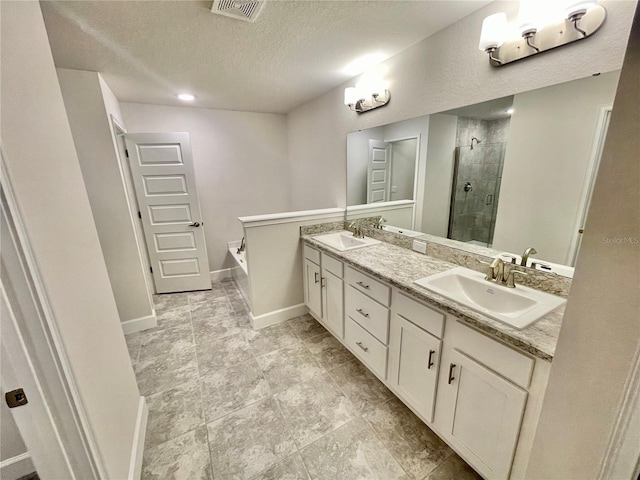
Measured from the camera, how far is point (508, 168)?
140cm

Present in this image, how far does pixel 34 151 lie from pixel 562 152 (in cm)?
210

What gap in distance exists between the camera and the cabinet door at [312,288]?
2.34 m

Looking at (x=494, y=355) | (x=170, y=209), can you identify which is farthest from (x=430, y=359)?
(x=170, y=209)

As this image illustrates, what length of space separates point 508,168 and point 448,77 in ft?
2.34

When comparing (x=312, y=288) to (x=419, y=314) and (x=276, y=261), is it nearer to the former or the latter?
(x=276, y=261)

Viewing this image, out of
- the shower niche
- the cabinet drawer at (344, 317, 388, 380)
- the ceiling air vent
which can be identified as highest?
the ceiling air vent

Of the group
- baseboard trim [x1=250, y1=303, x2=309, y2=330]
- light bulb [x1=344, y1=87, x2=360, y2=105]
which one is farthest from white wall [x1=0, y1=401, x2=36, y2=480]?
light bulb [x1=344, y1=87, x2=360, y2=105]

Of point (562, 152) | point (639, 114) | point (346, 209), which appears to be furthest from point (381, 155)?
point (639, 114)

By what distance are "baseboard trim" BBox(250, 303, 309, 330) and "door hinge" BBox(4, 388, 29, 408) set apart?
5.95 ft

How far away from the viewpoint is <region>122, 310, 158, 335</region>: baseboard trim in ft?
8.19

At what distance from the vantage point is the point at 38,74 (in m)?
0.89

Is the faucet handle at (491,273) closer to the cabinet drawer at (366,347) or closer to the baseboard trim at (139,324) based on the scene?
the cabinet drawer at (366,347)

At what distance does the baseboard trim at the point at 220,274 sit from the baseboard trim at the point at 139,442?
2.19 meters

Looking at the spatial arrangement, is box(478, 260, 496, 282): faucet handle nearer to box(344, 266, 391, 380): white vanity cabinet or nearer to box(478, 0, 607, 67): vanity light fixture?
box(344, 266, 391, 380): white vanity cabinet
